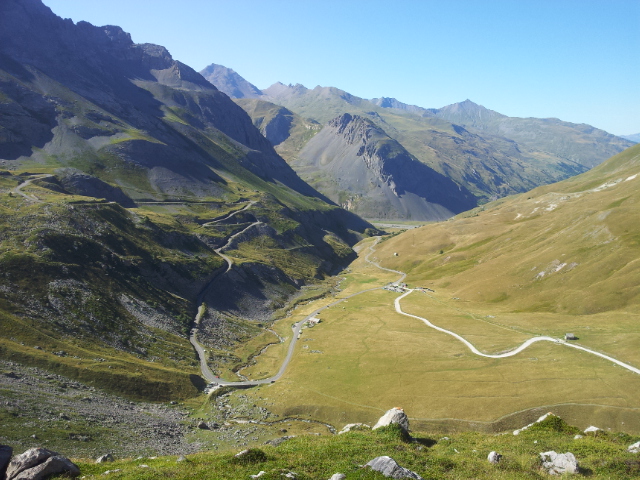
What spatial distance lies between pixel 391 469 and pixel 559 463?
13351mm

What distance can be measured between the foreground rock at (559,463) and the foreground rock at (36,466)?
32.0 m

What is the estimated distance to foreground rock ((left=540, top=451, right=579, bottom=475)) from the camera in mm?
27469

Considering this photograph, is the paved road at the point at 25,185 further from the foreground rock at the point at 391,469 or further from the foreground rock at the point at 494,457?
the foreground rock at the point at 494,457

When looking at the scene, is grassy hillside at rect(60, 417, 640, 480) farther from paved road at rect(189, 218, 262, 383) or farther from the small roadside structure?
the small roadside structure

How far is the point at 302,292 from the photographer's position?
167 metres

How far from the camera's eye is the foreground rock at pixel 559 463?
27.5 m

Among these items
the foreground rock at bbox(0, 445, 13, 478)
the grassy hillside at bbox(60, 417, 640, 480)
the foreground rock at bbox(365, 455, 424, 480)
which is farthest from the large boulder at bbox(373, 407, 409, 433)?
the foreground rock at bbox(0, 445, 13, 478)

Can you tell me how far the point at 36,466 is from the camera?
2298 centimetres

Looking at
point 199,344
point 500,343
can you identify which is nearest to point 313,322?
point 199,344

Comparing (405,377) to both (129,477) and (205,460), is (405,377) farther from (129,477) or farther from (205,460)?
(129,477)

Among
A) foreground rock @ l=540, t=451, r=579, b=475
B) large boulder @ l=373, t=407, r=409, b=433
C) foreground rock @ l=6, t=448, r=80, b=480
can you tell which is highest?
foreground rock @ l=6, t=448, r=80, b=480

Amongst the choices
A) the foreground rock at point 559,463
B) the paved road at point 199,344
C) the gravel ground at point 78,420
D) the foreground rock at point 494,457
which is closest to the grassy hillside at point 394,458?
the foreground rock at point 494,457

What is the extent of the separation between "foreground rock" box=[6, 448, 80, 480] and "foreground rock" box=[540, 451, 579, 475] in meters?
32.0

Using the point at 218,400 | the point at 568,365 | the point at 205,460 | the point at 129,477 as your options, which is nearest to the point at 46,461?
the point at 129,477
